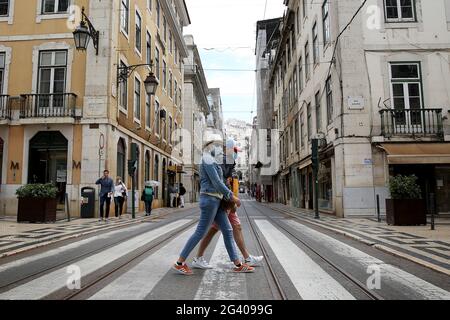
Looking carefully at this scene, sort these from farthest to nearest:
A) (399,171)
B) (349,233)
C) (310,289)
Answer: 1. (399,171)
2. (349,233)
3. (310,289)

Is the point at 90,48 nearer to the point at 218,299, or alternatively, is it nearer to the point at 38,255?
the point at 38,255

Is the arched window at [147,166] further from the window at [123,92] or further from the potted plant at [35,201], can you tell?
the potted plant at [35,201]

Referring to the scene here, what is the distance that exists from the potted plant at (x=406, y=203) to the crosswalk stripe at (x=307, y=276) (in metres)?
5.03

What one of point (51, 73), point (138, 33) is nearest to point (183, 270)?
point (51, 73)

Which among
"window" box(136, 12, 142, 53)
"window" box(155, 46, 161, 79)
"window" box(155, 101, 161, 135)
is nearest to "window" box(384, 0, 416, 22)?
"window" box(136, 12, 142, 53)

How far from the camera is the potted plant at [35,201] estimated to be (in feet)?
38.3

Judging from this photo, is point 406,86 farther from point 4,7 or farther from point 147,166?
point 4,7

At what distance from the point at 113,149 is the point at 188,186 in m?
25.1

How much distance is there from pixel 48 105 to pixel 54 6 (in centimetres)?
447

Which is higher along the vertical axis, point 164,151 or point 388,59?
point 388,59

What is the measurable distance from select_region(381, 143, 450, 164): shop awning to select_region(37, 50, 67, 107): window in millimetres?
13330

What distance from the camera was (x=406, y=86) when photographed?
15.1 meters
